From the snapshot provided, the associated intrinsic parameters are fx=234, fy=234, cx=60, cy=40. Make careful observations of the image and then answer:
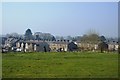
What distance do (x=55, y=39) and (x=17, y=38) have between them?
1137 cm

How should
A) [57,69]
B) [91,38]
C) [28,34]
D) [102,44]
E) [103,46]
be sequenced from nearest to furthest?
[57,69]
[28,34]
[103,46]
[102,44]
[91,38]

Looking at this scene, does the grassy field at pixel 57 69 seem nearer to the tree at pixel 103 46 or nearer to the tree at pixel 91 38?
the tree at pixel 103 46

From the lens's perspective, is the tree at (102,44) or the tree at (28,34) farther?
the tree at (102,44)

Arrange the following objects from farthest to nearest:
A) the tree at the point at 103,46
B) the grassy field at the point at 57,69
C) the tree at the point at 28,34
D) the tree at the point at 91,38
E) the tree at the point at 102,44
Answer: the tree at the point at 91,38
the tree at the point at 102,44
the tree at the point at 103,46
the tree at the point at 28,34
the grassy field at the point at 57,69

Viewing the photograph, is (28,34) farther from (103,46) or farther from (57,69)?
(57,69)

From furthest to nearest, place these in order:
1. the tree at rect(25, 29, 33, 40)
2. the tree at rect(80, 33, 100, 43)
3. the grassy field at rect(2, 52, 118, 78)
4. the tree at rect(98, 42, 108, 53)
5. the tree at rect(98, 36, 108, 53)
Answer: the tree at rect(80, 33, 100, 43)
the tree at rect(98, 36, 108, 53)
the tree at rect(98, 42, 108, 53)
the tree at rect(25, 29, 33, 40)
the grassy field at rect(2, 52, 118, 78)

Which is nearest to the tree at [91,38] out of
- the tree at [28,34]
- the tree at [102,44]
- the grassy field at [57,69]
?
the tree at [102,44]

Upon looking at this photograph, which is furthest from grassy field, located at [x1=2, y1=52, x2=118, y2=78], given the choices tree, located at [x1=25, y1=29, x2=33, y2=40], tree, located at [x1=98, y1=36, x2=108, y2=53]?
tree, located at [x1=98, y1=36, x2=108, y2=53]

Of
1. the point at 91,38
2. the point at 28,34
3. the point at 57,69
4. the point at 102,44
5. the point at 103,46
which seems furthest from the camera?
the point at 91,38

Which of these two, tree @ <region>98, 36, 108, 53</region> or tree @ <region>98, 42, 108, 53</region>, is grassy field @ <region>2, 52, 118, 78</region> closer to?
tree @ <region>98, 42, 108, 53</region>

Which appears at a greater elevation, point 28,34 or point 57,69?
point 28,34

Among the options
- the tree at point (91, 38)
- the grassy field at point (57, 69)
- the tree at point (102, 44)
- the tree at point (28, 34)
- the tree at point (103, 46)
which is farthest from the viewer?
the tree at point (91, 38)

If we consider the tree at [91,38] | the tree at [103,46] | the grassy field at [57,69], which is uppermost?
the tree at [91,38]

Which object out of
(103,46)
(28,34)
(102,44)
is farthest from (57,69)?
(102,44)
